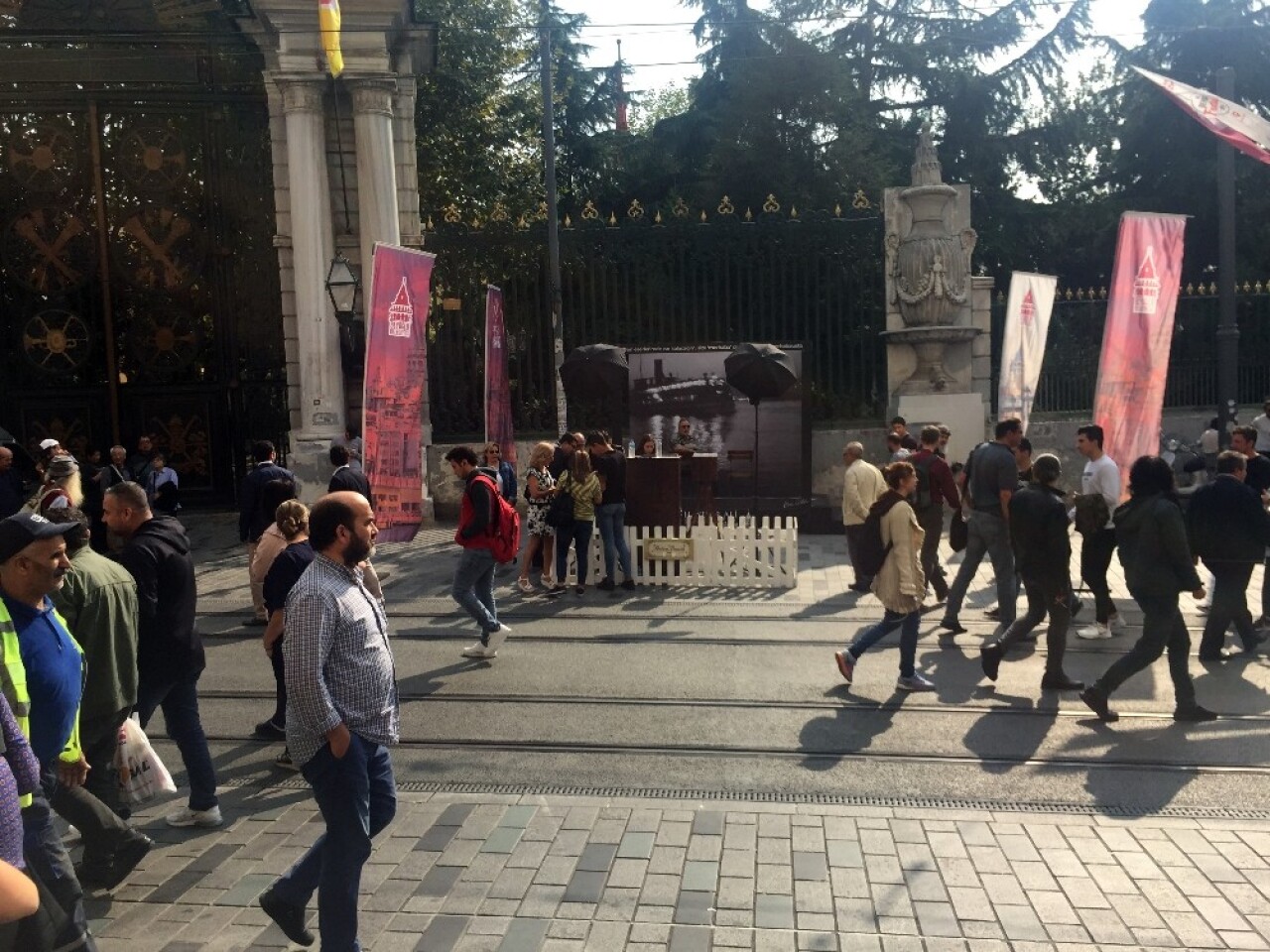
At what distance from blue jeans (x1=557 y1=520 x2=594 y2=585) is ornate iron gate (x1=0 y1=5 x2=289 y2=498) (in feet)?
25.7

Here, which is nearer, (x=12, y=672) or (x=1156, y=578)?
(x=12, y=672)

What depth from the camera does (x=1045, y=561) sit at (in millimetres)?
7902

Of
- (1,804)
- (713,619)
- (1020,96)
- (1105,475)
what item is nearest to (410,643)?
(713,619)

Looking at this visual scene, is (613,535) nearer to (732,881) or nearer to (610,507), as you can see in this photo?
(610,507)

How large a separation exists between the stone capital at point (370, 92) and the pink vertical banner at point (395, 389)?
197 inches

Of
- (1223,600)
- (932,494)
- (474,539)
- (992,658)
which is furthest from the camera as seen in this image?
(932,494)

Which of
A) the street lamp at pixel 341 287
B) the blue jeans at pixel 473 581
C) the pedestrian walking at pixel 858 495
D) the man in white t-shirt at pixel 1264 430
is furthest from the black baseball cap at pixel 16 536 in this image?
the man in white t-shirt at pixel 1264 430

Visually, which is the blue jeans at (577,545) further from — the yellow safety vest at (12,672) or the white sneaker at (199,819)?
the yellow safety vest at (12,672)

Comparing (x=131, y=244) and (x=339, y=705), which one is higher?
(x=131, y=244)

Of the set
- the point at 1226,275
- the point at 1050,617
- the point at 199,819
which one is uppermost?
the point at 1226,275

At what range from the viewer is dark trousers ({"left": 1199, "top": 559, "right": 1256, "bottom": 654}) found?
27.8 feet

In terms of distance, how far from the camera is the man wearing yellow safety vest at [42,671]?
3.64m

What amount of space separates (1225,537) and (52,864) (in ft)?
25.6

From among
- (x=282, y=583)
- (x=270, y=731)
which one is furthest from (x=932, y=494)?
(x=282, y=583)
